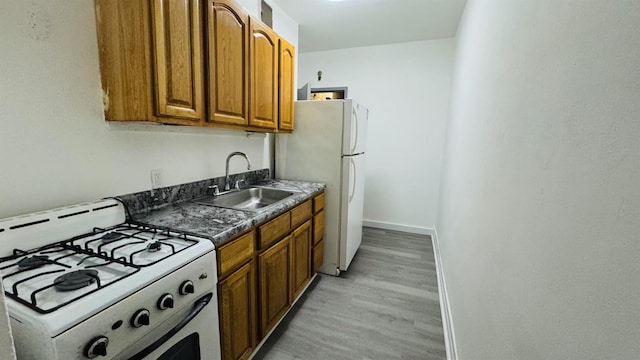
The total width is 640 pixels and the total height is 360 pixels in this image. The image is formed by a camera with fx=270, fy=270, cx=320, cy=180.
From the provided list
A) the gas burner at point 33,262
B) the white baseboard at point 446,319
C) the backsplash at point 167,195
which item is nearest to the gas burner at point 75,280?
the gas burner at point 33,262

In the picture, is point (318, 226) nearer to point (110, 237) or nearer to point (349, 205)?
point (349, 205)

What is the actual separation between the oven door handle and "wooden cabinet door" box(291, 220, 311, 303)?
2.90ft

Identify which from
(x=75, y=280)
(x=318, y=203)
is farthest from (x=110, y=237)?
(x=318, y=203)

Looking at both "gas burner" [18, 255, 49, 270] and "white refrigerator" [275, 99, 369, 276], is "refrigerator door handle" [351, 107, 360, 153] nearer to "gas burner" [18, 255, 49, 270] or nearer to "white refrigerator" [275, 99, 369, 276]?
"white refrigerator" [275, 99, 369, 276]

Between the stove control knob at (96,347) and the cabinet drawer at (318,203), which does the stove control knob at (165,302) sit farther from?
the cabinet drawer at (318,203)

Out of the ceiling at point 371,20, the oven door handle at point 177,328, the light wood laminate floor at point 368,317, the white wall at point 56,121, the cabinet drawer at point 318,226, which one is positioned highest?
the ceiling at point 371,20

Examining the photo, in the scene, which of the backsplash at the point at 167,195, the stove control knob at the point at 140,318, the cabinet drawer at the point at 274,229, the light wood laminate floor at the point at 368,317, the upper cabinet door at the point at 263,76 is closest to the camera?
the stove control knob at the point at 140,318

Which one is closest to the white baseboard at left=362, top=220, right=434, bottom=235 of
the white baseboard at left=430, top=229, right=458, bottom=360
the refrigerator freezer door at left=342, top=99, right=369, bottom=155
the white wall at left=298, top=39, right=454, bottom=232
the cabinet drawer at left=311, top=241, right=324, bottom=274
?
the white wall at left=298, top=39, right=454, bottom=232

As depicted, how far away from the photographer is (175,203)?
168 cm

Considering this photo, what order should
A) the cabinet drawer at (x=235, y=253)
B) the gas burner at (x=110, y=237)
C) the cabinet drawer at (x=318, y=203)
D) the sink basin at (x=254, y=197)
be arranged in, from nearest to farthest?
the gas burner at (x=110, y=237) < the cabinet drawer at (x=235, y=253) < the sink basin at (x=254, y=197) < the cabinet drawer at (x=318, y=203)

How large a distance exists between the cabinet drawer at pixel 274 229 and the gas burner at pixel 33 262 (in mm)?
851

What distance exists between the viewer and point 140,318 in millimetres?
824

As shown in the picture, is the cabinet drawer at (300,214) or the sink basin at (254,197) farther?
the sink basin at (254,197)

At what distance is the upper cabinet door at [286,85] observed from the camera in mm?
2293
